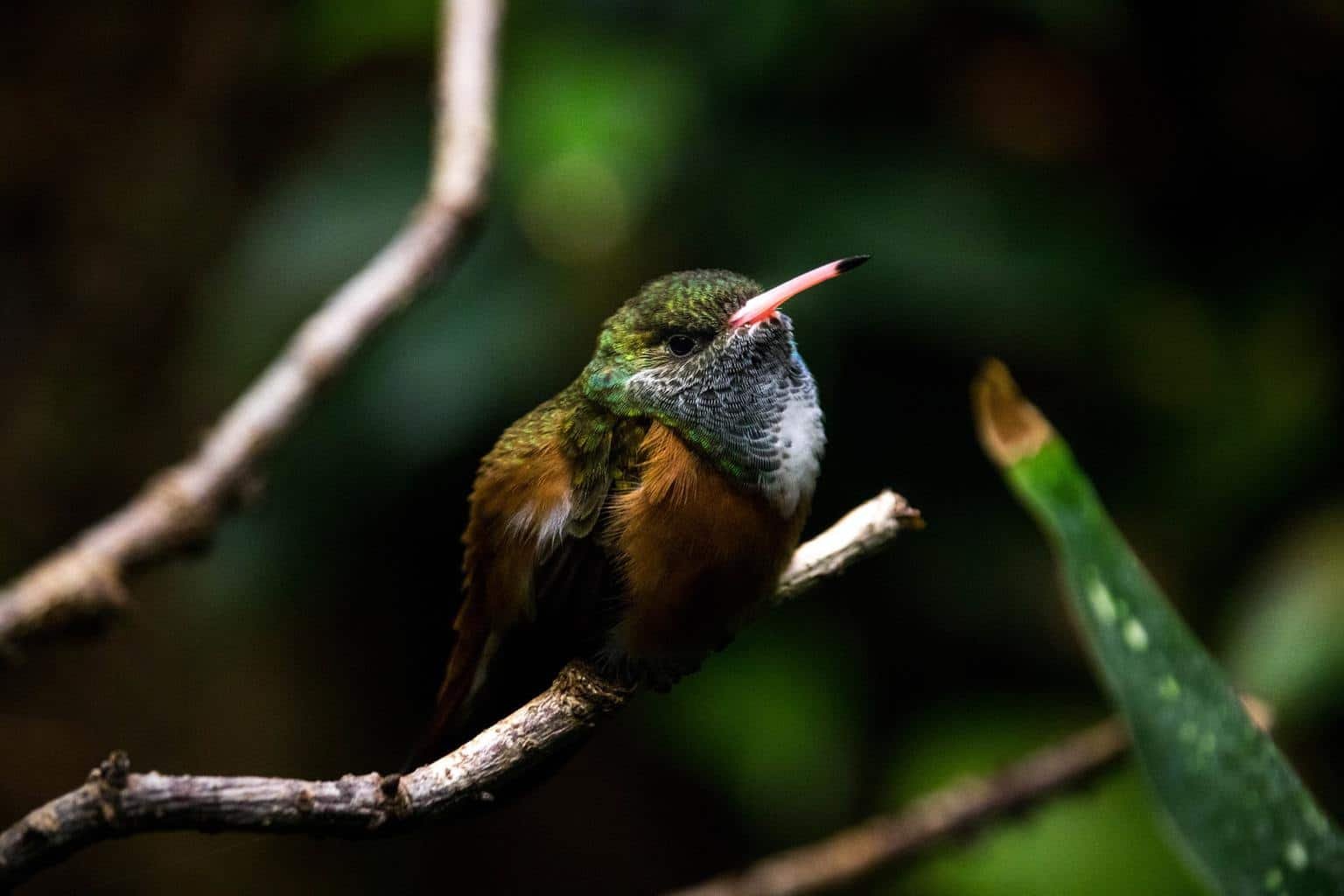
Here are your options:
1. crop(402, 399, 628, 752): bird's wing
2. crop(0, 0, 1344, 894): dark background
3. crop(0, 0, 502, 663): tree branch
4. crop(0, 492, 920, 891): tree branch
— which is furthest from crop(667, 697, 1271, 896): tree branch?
crop(0, 492, 920, 891): tree branch

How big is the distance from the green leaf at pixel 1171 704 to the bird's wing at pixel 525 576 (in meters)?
0.42

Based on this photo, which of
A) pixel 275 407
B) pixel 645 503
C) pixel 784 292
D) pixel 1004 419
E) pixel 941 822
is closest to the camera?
pixel 784 292

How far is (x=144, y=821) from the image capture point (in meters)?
0.81

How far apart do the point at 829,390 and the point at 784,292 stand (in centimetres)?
140

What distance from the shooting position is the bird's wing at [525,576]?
38.8 inches

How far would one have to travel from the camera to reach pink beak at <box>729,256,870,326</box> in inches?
35.4

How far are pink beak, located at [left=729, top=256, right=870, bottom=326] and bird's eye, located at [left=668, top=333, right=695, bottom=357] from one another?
5cm

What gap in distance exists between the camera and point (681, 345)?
3.69 ft

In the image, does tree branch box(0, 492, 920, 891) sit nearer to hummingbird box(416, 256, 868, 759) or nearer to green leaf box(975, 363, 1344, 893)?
hummingbird box(416, 256, 868, 759)

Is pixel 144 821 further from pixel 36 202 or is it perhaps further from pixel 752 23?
pixel 36 202

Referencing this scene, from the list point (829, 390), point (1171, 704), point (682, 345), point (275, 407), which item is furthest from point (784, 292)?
point (829, 390)

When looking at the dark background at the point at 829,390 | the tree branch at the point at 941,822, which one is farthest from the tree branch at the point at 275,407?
the tree branch at the point at 941,822

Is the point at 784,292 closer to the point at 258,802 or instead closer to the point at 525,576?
the point at 525,576

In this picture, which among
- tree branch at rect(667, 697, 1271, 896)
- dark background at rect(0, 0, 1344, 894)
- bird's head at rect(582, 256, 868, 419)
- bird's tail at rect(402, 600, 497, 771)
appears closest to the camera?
bird's tail at rect(402, 600, 497, 771)
